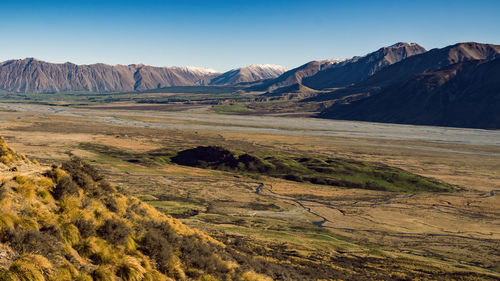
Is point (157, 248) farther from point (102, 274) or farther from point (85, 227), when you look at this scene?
point (102, 274)

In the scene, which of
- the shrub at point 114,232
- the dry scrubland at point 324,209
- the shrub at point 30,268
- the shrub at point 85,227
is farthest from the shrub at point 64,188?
the shrub at point 30,268

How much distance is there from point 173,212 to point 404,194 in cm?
5324

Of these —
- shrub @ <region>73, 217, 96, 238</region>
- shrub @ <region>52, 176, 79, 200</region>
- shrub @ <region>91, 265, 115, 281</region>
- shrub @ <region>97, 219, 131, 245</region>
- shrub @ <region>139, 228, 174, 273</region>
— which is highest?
shrub @ <region>52, 176, 79, 200</region>

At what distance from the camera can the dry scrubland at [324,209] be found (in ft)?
116

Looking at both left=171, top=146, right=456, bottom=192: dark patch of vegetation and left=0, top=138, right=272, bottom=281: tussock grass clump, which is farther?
left=171, top=146, right=456, bottom=192: dark patch of vegetation

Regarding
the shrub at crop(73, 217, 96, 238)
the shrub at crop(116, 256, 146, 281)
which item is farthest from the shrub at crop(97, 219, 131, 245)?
the shrub at crop(116, 256, 146, 281)

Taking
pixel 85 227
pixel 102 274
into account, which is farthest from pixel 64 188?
pixel 102 274

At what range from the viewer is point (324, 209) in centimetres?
6650

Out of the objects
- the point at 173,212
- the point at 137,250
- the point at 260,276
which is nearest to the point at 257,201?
the point at 173,212

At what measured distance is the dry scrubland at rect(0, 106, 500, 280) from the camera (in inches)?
1393

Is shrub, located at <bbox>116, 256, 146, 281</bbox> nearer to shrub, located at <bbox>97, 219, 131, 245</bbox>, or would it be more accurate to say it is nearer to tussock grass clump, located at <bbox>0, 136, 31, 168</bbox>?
shrub, located at <bbox>97, 219, 131, 245</bbox>

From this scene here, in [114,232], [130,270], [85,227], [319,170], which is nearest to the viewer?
[130,270]

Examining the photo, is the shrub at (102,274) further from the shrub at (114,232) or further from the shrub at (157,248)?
the shrub at (157,248)

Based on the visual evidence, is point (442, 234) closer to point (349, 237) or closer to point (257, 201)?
point (349, 237)
